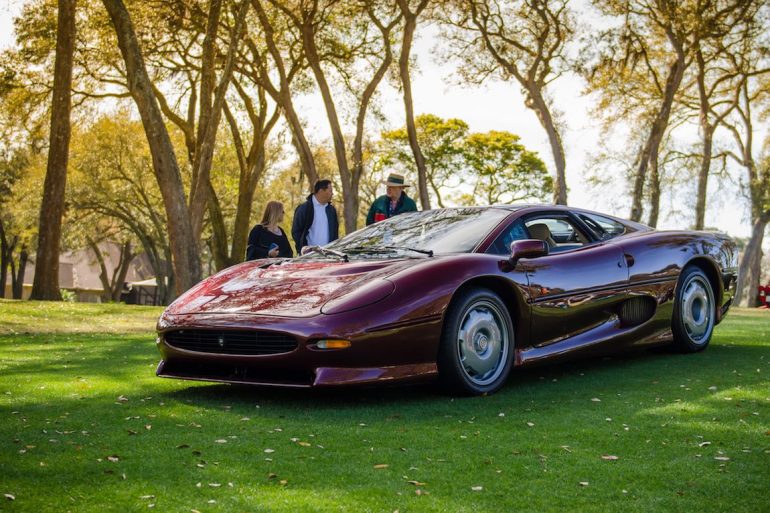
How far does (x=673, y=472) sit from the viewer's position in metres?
3.99

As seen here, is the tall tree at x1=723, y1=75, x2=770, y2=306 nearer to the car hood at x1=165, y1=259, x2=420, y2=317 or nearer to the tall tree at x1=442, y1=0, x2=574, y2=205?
the tall tree at x1=442, y1=0, x2=574, y2=205

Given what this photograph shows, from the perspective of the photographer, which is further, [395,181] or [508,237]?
[395,181]

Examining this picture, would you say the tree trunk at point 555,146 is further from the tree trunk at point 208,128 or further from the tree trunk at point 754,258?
the tree trunk at point 754,258

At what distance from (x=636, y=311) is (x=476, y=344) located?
195 cm

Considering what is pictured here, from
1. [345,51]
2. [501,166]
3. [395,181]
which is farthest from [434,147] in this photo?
[395,181]

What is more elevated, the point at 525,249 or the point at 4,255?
the point at 4,255

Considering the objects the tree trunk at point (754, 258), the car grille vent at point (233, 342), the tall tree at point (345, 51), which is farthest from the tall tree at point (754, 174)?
the car grille vent at point (233, 342)

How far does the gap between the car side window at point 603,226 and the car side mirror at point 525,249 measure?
1303 mm

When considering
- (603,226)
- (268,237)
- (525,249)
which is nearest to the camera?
(525,249)

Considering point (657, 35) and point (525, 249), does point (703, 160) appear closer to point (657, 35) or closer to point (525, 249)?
point (657, 35)

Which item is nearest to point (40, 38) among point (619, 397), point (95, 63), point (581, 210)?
point (95, 63)

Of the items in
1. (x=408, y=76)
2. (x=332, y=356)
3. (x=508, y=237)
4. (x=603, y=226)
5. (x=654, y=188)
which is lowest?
(x=332, y=356)

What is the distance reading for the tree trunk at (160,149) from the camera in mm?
16203

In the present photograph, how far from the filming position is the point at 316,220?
10344mm
